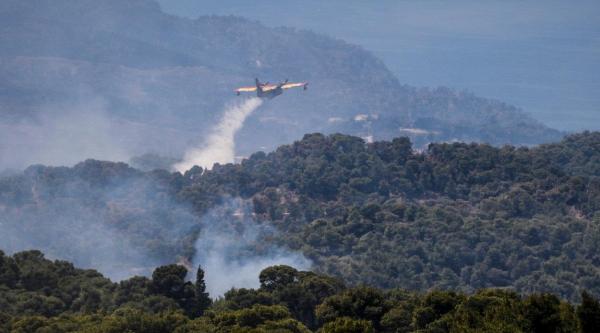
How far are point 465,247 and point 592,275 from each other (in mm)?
13911

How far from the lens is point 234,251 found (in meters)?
140

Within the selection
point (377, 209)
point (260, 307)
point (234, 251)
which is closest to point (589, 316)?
point (260, 307)

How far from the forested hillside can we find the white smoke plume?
804 mm

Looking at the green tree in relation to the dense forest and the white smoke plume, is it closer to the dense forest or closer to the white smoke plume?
the dense forest

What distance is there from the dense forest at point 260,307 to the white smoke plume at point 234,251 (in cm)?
2573

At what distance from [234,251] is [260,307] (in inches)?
2286

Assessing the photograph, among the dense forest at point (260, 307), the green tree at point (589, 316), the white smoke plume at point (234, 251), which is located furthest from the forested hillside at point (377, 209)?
the green tree at point (589, 316)

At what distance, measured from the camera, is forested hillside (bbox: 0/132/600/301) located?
132 m

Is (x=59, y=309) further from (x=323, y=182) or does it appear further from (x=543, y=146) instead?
(x=543, y=146)

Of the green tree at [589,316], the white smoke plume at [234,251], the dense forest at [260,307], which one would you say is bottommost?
the white smoke plume at [234,251]

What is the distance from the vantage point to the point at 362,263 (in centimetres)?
12988

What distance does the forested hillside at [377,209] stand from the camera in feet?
434

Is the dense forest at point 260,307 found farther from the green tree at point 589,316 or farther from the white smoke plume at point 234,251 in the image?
the white smoke plume at point 234,251

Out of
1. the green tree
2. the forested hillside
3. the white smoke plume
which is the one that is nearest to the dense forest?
the green tree
